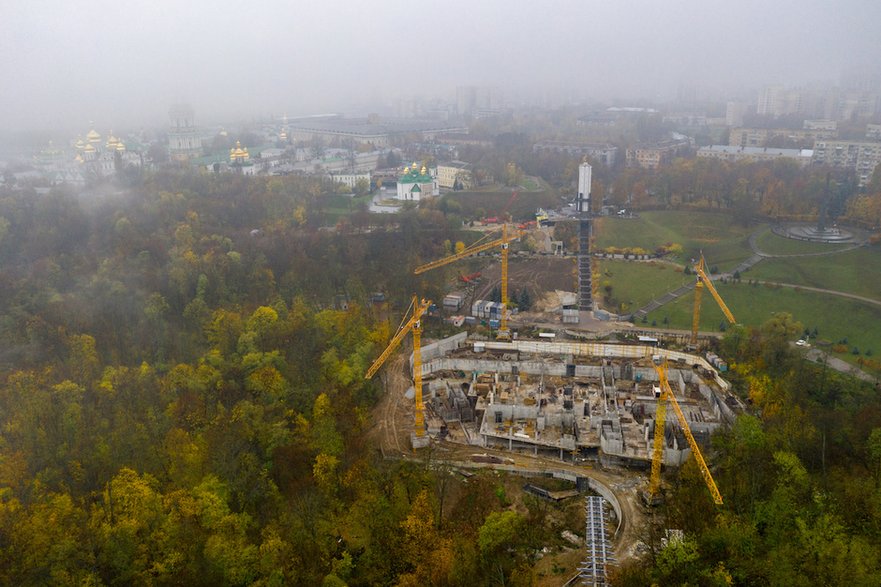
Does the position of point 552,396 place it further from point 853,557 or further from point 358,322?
point 853,557

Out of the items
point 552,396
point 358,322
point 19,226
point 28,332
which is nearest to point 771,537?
point 552,396

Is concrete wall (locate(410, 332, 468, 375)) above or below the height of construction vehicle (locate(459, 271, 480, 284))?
below

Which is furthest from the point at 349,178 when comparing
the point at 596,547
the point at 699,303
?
the point at 596,547

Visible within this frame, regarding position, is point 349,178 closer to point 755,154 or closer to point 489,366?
point 489,366

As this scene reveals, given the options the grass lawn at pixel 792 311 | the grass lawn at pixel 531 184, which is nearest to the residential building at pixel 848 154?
the grass lawn at pixel 531 184

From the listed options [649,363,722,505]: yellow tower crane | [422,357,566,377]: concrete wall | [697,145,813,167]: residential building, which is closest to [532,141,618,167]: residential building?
[697,145,813,167]: residential building

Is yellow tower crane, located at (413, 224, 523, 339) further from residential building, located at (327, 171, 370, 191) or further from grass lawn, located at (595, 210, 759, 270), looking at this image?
residential building, located at (327, 171, 370, 191)
